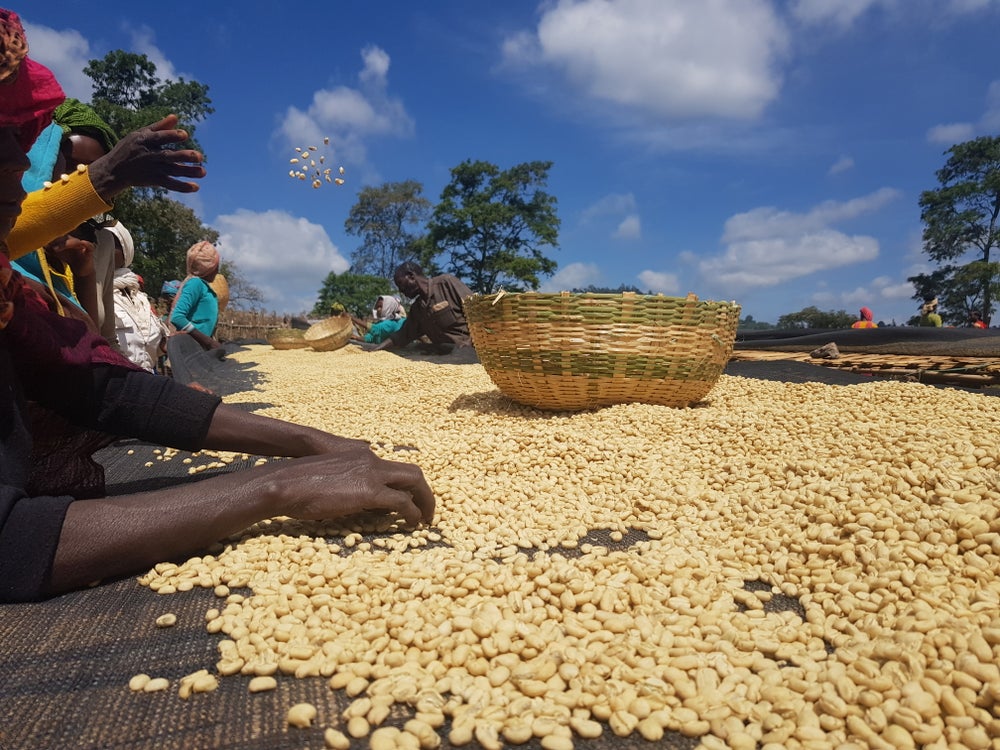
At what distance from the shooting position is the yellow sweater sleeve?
78.7 inches

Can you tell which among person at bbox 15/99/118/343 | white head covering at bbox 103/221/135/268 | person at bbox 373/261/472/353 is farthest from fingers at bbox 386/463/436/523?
person at bbox 373/261/472/353

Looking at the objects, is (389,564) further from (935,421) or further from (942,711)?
(935,421)

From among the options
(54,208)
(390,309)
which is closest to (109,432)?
(54,208)

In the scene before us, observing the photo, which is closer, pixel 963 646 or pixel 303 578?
pixel 963 646

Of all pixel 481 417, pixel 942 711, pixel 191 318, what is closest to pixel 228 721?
pixel 942 711

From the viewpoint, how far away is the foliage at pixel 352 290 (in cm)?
2994

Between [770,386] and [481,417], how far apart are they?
1.98 meters

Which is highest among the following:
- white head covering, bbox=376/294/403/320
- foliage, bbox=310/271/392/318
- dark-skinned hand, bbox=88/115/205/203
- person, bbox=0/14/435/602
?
foliage, bbox=310/271/392/318

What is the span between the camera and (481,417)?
330 cm

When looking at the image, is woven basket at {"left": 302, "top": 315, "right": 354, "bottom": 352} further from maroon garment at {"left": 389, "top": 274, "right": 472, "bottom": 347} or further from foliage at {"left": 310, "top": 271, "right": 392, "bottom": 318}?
foliage at {"left": 310, "top": 271, "right": 392, "bottom": 318}

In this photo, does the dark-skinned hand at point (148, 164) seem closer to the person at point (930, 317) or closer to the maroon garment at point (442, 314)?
the maroon garment at point (442, 314)

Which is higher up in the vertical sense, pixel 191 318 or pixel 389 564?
pixel 191 318

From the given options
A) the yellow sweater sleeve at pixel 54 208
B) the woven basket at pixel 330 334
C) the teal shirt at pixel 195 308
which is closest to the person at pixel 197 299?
the teal shirt at pixel 195 308

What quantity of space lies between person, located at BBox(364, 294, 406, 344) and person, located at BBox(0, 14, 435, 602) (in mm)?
8485
